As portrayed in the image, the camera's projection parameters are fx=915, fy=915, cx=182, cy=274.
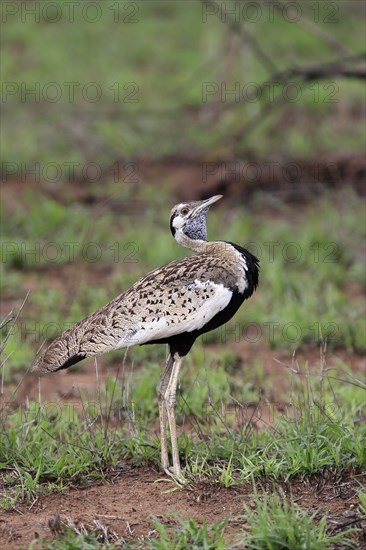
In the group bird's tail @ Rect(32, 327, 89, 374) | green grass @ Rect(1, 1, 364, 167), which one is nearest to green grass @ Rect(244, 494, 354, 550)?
bird's tail @ Rect(32, 327, 89, 374)

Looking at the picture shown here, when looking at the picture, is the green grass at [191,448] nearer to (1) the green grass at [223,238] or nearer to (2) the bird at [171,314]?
(2) the bird at [171,314]

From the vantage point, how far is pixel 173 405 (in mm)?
4438

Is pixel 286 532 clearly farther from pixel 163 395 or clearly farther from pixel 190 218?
pixel 190 218

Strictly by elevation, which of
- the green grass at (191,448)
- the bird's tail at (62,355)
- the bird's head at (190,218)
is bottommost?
the green grass at (191,448)

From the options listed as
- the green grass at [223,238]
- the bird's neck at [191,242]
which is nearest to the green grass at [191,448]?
the bird's neck at [191,242]

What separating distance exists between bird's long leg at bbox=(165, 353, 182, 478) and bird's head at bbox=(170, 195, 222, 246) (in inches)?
25.5

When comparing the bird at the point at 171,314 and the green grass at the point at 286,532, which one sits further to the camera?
the bird at the point at 171,314

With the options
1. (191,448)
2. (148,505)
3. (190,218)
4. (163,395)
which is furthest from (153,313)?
(148,505)

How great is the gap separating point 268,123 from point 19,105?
3.13 meters

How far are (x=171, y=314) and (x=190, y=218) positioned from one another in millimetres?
589

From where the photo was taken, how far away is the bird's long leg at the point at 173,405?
426cm

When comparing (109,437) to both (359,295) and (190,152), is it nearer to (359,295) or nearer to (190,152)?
(359,295)

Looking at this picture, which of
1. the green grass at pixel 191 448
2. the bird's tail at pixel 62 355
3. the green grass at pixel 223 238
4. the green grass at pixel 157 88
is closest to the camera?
the green grass at pixel 191 448

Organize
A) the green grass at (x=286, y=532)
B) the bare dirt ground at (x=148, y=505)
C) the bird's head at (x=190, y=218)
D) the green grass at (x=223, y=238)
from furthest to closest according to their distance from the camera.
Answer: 1. the green grass at (x=223, y=238)
2. the bird's head at (x=190, y=218)
3. the bare dirt ground at (x=148, y=505)
4. the green grass at (x=286, y=532)
